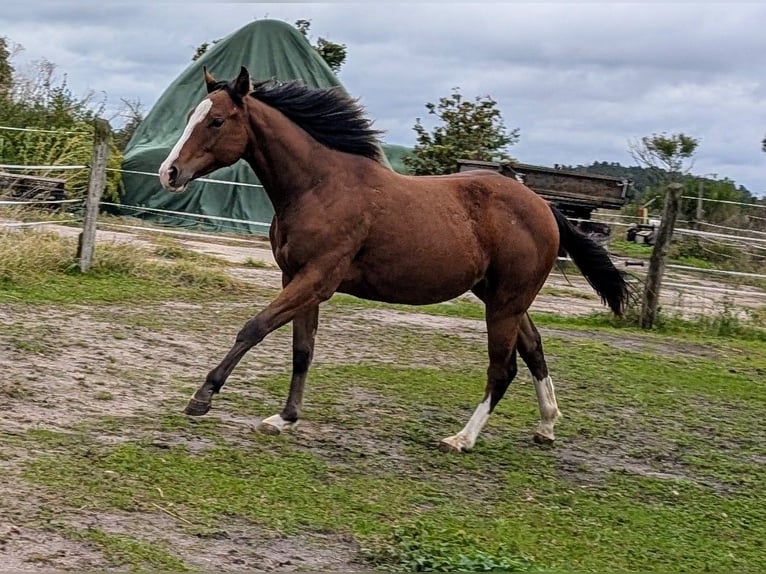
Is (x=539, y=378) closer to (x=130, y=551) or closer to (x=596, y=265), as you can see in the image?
(x=596, y=265)

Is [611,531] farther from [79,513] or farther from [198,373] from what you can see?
[198,373]

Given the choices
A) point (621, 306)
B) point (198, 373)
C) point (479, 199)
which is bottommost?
point (198, 373)

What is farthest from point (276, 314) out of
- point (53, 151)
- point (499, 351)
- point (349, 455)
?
point (53, 151)

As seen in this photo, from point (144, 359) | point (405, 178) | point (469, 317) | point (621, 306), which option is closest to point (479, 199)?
point (405, 178)

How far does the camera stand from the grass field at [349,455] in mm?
4461

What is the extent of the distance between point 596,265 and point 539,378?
1133 mm

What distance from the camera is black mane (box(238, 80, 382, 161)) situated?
6590mm

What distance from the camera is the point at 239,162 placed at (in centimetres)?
2023

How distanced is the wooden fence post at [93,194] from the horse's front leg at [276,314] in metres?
6.12

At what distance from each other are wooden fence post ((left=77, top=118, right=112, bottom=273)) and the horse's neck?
580 centimetres

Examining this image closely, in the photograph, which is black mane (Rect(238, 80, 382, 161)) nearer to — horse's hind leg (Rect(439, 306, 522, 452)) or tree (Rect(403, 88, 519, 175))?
horse's hind leg (Rect(439, 306, 522, 452))

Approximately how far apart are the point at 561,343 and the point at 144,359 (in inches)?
191

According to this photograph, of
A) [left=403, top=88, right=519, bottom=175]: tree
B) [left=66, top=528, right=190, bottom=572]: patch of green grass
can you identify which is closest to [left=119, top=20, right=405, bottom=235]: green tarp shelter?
[left=403, top=88, right=519, bottom=175]: tree

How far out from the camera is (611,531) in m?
5.16
